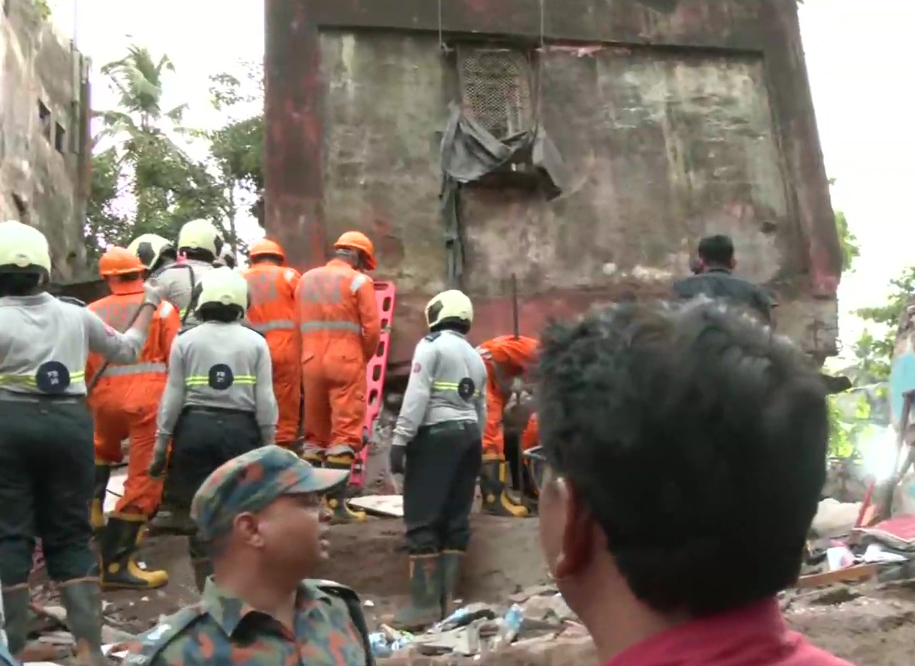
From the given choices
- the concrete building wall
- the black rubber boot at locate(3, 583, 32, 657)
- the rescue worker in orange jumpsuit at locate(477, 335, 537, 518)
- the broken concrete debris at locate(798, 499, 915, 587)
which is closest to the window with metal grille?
the concrete building wall

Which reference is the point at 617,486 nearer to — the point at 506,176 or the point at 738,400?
the point at 738,400

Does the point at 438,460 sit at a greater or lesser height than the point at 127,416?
lesser

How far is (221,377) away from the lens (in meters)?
6.34

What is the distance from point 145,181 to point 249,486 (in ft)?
69.8

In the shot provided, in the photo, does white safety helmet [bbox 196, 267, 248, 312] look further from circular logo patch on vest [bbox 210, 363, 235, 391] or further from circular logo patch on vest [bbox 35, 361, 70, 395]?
circular logo patch on vest [bbox 35, 361, 70, 395]

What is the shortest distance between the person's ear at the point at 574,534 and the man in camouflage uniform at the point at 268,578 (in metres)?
1.56

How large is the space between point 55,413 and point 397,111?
285 inches

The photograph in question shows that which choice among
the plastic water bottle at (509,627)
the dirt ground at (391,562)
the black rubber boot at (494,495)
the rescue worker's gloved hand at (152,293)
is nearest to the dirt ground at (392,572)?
the dirt ground at (391,562)

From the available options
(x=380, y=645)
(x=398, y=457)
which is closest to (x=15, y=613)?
(x=380, y=645)

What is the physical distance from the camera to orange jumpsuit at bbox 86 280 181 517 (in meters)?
6.81

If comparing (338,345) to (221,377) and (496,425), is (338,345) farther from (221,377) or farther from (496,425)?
(221,377)

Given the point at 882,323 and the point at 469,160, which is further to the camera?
the point at 882,323

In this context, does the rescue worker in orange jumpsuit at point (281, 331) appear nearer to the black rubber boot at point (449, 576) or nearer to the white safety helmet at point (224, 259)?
the white safety helmet at point (224, 259)

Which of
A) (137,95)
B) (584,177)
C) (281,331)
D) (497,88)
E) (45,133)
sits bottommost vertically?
(281,331)
